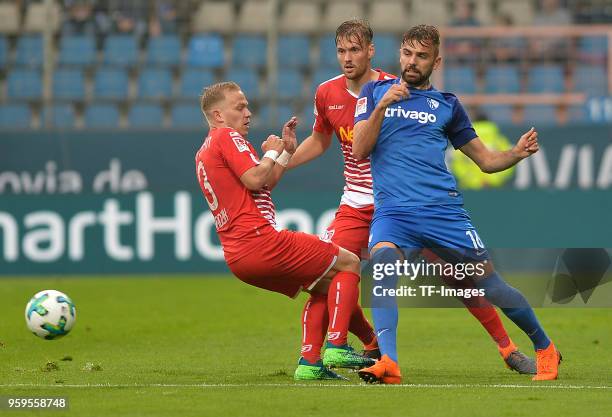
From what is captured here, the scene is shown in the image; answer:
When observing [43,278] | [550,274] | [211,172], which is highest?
[211,172]

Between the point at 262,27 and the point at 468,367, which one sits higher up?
the point at 262,27

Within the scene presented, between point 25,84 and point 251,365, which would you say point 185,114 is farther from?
point 251,365

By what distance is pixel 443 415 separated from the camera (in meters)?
6.41

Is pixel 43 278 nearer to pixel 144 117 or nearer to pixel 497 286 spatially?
pixel 144 117

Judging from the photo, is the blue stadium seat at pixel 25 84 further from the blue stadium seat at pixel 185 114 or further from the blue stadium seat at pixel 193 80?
the blue stadium seat at pixel 193 80

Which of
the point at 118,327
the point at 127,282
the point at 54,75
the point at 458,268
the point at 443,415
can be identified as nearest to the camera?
the point at 443,415

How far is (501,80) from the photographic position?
19.8 metres

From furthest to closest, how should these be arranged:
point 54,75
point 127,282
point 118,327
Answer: point 54,75 → point 127,282 → point 118,327

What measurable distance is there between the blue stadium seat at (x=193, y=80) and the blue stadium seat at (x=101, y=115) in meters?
1.13

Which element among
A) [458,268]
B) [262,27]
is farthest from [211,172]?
[262,27]

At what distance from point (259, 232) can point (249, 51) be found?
13229 millimetres

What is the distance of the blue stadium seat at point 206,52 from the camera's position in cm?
2080

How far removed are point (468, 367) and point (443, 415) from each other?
7.98 ft

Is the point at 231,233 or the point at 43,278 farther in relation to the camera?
the point at 43,278
